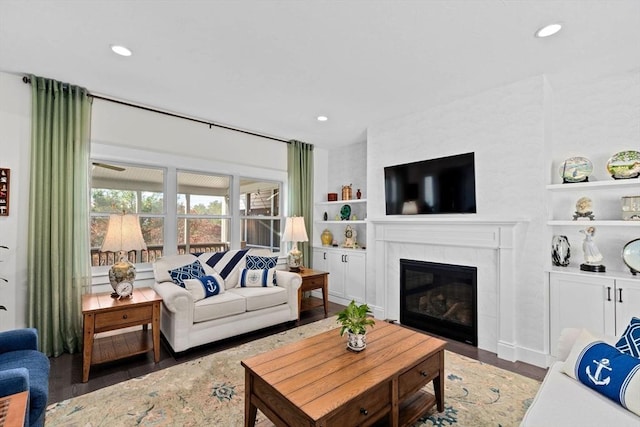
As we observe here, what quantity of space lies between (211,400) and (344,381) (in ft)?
3.86

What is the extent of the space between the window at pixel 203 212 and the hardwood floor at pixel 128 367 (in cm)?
142

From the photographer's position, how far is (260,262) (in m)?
3.90

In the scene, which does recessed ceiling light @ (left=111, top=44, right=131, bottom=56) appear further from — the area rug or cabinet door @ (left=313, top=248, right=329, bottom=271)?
cabinet door @ (left=313, top=248, right=329, bottom=271)

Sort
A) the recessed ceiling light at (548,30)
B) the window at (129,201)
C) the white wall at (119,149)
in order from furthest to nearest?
the window at (129,201), the white wall at (119,149), the recessed ceiling light at (548,30)

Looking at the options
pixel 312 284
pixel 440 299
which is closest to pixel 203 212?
pixel 312 284

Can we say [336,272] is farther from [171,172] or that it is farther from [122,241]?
[122,241]

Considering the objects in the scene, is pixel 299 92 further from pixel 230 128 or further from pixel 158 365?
pixel 158 365

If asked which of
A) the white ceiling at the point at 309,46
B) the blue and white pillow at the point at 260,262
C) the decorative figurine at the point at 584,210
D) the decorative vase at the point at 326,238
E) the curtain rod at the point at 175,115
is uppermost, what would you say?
the white ceiling at the point at 309,46

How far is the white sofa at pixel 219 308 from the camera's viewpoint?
113 inches

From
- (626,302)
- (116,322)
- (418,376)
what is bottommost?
(418,376)

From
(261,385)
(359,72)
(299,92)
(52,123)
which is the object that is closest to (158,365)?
(261,385)

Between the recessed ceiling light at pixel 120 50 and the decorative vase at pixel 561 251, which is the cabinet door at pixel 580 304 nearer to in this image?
the decorative vase at pixel 561 251

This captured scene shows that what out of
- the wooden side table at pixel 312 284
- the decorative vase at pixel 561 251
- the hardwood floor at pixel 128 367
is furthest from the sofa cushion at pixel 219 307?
the decorative vase at pixel 561 251

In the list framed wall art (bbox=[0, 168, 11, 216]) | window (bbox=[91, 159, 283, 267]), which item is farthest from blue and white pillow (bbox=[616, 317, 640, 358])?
framed wall art (bbox=[0, 168, 11, 216])
